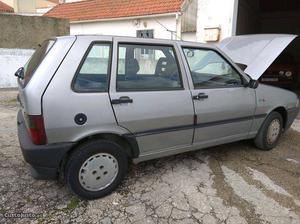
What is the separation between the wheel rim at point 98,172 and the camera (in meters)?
3.04

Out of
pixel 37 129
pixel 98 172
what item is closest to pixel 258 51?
pixel 98 172

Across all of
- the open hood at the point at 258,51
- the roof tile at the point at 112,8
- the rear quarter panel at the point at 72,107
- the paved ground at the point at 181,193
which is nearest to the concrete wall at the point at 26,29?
the roof tile at the point at 112,8

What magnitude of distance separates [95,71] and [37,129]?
→ 82 centimetres

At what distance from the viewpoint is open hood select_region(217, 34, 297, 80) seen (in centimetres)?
452

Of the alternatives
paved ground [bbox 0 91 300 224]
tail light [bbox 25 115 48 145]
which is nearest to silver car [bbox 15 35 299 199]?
tail light [bbox 25 115 48 145]

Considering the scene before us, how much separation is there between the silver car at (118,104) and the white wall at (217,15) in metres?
4.76

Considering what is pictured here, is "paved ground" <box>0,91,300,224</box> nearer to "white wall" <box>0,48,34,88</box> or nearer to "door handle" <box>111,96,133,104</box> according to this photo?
"door handle" <box>111,96,133,104</box>

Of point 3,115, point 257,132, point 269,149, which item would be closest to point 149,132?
point 257,132

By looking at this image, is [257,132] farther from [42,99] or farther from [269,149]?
[42,99]

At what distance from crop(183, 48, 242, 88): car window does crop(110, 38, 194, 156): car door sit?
22cm

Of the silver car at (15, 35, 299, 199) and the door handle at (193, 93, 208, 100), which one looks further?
the door handle at (193, 93, 208, 100)

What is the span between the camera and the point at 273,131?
465 centimetres

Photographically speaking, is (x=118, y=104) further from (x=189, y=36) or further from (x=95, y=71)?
(x=189, y=36)

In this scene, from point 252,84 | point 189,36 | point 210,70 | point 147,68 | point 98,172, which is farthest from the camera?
point 189,36
